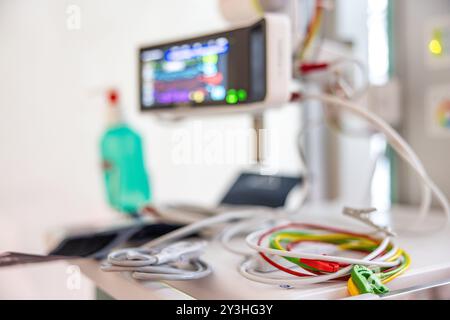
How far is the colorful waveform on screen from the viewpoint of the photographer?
785 mm

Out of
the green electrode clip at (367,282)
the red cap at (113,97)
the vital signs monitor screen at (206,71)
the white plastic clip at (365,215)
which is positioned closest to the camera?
the green electrode clip at (367,282)

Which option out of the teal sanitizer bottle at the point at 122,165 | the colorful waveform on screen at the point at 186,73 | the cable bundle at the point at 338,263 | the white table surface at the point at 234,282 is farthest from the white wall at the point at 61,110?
the cable bundle at the point at 338,263

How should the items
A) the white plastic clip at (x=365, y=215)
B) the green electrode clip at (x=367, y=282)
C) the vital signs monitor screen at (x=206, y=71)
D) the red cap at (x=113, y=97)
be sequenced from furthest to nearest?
the red cap at (x=113, y=97) < the vital signs monitor screen at (x=206, y=71) < the white plastic clip at (x=365, y=215) < the green electrode clip at (x=367, y=282)

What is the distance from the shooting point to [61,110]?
1.10 m

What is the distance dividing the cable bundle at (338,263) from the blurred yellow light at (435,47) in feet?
1.85

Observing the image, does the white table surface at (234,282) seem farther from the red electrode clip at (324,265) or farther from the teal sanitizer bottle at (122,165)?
the teal sanitizer bottle at (122,165)

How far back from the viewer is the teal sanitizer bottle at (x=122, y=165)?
3.29 ft

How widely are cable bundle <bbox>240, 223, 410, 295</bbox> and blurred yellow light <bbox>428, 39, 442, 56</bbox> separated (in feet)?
1.85

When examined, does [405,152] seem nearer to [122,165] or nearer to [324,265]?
[324,265]

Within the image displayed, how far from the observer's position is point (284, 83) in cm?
72

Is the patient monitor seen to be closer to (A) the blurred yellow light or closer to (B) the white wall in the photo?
(B) the white wall

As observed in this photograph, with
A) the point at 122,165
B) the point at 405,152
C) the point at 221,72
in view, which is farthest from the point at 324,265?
the point at 122,165
